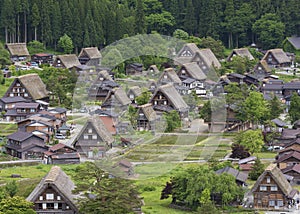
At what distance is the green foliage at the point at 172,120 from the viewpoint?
4145cm

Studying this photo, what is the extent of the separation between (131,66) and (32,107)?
9.44 metres

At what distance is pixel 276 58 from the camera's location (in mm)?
59250

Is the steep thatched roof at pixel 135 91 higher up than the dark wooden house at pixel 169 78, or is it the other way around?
the dark wooden house at pixel 169 78

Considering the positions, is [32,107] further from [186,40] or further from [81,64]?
[186,40]

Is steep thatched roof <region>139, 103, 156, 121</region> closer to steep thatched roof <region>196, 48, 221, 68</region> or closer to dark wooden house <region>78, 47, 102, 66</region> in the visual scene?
steep thatched roof <region>196, 48, 221, 68</region>

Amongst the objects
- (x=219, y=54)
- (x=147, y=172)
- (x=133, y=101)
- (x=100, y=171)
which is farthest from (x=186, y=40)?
(x=100, y=171)

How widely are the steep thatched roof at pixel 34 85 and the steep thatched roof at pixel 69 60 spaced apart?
549 centimetres

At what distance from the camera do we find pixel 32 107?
149 feet

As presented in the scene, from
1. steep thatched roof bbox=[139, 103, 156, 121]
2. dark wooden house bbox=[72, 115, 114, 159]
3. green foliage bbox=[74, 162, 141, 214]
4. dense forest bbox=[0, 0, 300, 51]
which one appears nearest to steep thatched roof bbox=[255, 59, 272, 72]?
dense forest bbox=[0, 0, 300, 51]

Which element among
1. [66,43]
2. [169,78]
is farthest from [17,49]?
[169,78]

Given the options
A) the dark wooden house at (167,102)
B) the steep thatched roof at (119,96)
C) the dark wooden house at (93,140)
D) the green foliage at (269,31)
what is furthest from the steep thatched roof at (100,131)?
the green foliage at (269,31)

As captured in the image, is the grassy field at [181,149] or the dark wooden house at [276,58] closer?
the grassy field at [181,149]

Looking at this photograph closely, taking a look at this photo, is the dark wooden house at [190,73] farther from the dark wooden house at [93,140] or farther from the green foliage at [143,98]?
the dark wooden house at [93,140]

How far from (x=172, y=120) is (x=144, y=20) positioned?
22.2 meters
